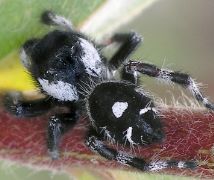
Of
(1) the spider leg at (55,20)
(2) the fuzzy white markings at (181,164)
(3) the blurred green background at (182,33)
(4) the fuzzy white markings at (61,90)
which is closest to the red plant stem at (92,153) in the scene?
(2) the fuzzy white markings at (181,164)

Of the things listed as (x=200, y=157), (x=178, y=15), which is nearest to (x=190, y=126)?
(x=200, y=157)

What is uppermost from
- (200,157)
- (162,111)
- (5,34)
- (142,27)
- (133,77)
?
(142,27)

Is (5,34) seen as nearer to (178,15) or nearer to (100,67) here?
(100,67)

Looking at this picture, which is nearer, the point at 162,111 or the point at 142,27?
the point at 162,111

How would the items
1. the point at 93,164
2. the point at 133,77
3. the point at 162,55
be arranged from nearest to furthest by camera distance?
the point at 93,164
the point at 133,77
the point at 162,55

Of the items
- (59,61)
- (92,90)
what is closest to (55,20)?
(59,61)

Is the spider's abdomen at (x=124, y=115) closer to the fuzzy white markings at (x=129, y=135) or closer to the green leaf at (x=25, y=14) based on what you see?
the fuzzy white markings at (x=129, y=135)

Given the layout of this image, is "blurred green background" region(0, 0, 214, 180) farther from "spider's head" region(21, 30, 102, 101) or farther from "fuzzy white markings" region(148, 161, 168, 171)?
"fuzzy white markings" region(148, 161, 168, 171)
